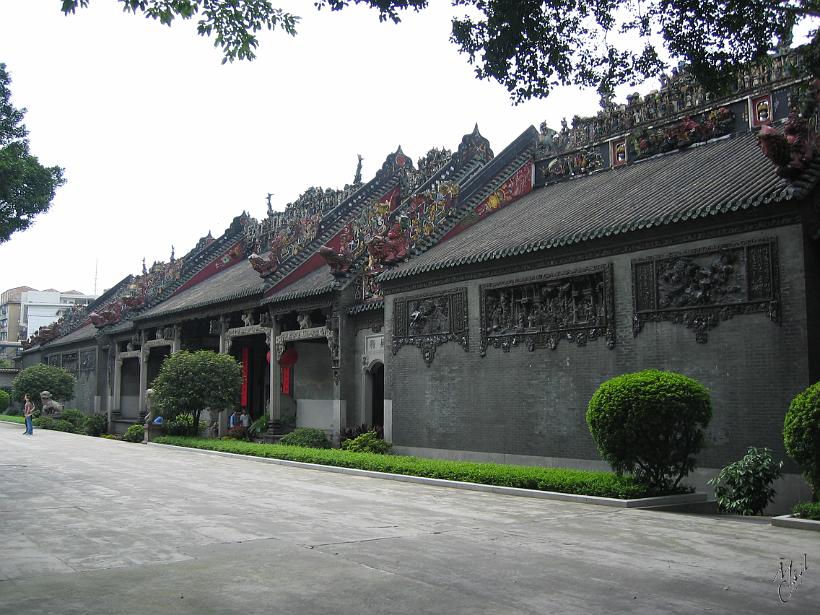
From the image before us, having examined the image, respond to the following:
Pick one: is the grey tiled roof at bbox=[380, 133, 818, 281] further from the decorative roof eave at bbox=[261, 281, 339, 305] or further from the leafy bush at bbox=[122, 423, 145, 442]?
the leafy bush at bbox=[122, 423, 145, 442]

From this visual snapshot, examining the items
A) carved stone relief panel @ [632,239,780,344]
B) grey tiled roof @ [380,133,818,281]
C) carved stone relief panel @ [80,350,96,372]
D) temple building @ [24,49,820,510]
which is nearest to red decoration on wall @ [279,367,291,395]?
temple building @ [24,49,820,510]

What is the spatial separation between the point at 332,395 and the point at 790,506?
15.7 meters

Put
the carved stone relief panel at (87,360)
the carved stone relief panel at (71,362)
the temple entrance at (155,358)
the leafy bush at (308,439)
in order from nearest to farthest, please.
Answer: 1. the leafy bush at (308,439)
2. the temple entrance at (155,358)
3. the carved stone relief panel at (87,360)
4. the carved stone relief panel at (71,362)

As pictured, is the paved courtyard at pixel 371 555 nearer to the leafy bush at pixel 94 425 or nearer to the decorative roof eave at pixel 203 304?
the decorative roof eave at pixel 203 304

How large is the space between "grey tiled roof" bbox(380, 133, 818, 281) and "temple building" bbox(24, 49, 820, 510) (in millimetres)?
61

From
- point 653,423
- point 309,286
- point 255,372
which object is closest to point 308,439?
point 309,286

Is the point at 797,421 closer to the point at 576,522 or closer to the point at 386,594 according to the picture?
the point at 576,522

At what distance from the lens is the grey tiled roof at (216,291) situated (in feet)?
91.7

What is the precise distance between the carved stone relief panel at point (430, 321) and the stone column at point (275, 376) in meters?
6.45

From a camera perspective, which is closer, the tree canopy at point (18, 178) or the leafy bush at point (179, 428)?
the tree canopy at point (18, 178)

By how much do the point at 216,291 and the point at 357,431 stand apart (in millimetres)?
12154

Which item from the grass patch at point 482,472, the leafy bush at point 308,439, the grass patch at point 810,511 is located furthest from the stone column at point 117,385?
the grass patch at point 810,511

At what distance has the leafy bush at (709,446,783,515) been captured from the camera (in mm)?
10820

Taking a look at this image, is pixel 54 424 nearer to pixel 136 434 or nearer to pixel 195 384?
pixel 136 434
